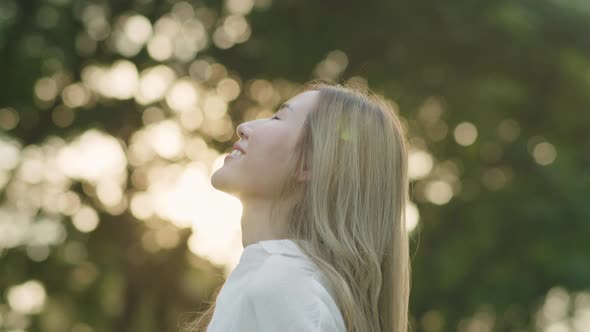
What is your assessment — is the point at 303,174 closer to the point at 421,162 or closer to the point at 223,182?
the point at 223,182

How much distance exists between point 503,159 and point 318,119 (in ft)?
38.5

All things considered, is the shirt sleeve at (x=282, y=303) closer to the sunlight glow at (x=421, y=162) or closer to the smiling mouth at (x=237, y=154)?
the smiling mouth at (x=237, y=154)

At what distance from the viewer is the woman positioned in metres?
2.64

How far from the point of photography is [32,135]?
13820 mm

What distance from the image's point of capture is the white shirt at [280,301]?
2484mm

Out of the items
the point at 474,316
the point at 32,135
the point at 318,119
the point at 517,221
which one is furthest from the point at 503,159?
the point at 318,119

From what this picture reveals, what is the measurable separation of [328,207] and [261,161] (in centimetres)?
25

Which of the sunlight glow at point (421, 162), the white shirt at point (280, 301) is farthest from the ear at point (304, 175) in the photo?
the sunlight glow at point (421, 162)

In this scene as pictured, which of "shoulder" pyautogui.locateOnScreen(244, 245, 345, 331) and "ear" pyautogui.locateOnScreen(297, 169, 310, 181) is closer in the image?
"shoulder" pyautogui.locateOnScreen(244, 245, 345, 331)

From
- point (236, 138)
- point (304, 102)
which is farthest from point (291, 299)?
point (236, 138)

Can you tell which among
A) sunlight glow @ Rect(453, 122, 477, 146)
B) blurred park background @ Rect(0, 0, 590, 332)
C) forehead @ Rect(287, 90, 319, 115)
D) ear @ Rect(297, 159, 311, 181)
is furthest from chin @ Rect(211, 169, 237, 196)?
sunlight glow @ Rect(453, 122, 477, 146)

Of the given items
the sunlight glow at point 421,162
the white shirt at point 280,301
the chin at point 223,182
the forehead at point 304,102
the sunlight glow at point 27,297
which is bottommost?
the sunlight glow at point 27,297

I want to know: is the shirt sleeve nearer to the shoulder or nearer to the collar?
the shoulder

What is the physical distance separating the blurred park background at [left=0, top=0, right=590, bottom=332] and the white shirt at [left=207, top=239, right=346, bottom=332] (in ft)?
34.5
